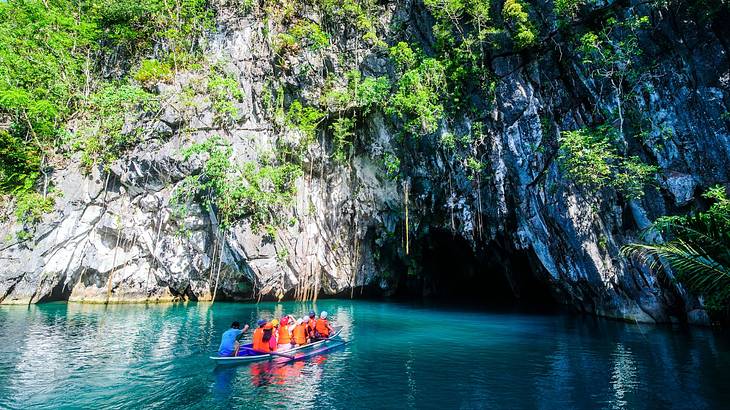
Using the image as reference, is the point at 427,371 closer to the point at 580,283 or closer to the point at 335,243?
the point at 580,283

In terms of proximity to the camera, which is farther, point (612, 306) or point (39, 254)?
point (39, 254)

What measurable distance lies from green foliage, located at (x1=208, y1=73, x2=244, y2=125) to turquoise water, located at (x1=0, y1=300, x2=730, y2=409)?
11961 mm

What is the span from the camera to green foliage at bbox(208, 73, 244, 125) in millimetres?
23531

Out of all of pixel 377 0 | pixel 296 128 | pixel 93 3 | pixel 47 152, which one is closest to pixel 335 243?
pixel 296 128

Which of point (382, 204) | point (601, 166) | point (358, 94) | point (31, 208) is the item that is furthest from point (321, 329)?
point (31, 208)

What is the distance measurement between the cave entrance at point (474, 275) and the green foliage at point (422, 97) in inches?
280

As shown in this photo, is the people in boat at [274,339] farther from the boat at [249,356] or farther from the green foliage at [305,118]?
the green foliage at [305,118]

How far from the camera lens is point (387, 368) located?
10086 mm

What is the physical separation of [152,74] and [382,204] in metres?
15.6

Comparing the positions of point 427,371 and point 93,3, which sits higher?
point 93,3

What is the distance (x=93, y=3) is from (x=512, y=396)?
32.0 m

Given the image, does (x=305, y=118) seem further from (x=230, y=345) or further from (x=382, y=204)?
(x=230, y=345)

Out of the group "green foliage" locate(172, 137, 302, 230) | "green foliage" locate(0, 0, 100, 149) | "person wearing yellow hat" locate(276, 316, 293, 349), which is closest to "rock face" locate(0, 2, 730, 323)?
"green foliage" locate(172, 137, 302, 230)

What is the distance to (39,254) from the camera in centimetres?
2159
